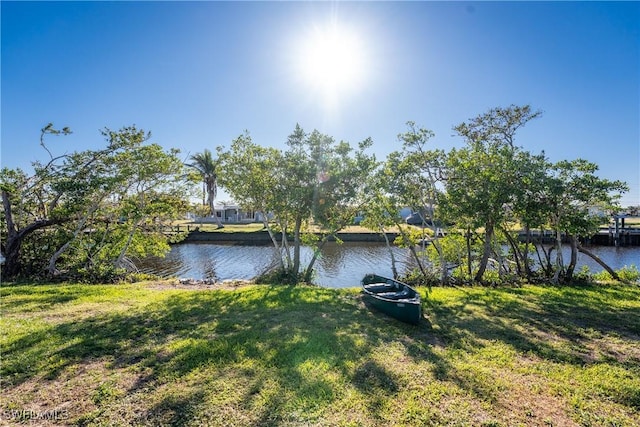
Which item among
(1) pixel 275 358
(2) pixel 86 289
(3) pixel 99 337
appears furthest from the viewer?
(2) pixel 86 289

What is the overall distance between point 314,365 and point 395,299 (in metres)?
3.54

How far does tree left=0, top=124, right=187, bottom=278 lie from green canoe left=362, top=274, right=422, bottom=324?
30.2 ft

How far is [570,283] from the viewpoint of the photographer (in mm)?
11773

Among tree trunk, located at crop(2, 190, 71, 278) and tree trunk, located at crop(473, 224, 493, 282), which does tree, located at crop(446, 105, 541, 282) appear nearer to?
tree trunk, located at crop(473, 224, 493, 282)

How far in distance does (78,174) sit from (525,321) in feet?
46.9

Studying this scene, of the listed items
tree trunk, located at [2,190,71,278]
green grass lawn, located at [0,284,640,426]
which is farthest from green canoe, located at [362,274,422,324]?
tree trunk, located at [2,190,71,278]

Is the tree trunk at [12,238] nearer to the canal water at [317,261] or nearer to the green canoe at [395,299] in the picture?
the canal water at [317,261]

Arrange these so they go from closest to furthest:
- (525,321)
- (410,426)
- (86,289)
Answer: (410,426) → (525,321) → (86,289)

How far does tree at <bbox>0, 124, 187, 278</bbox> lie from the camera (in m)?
11.7

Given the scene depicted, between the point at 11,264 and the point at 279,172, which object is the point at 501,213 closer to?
the point at 279,172

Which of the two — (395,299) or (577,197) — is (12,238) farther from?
(577,197)

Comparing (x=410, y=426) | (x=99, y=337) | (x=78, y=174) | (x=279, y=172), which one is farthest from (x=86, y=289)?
(x=410, y=426)

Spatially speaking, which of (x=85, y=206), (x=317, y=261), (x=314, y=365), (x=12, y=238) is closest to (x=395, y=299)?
(x=314, y=365)

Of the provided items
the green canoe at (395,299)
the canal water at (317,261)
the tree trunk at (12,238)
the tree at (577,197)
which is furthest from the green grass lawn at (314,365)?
the canal water at (317,261)
